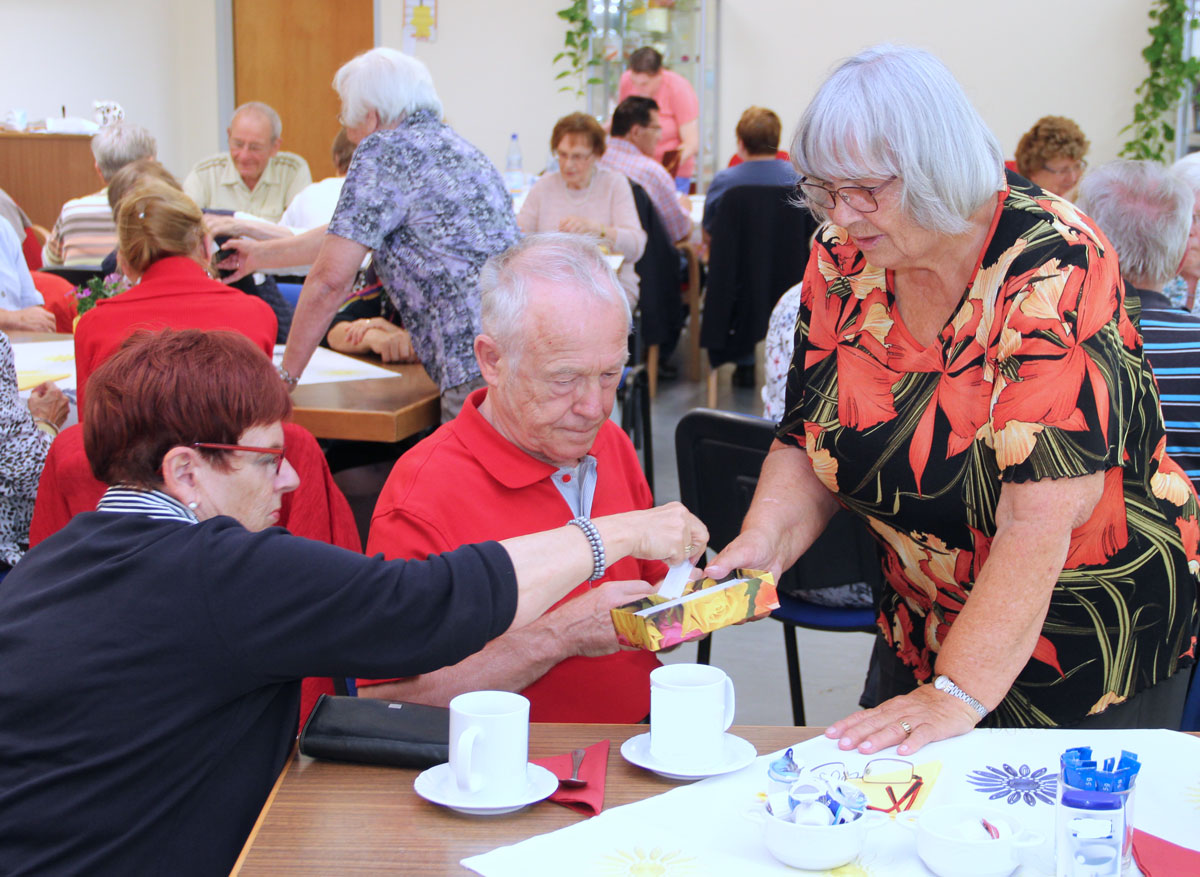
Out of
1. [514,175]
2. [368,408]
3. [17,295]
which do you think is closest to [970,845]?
A: [368,408]

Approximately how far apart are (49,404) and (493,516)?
175 cm

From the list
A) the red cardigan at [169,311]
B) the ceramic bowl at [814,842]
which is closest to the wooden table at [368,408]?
the red cardigan at [169,311]

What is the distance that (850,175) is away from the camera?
1431 mm

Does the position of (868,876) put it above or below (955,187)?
below

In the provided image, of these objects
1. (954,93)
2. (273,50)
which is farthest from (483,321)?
(273,50)

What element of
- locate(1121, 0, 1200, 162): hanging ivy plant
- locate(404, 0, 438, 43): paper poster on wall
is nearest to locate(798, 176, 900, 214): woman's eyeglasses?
locate(1121, 0, 1200, 162): hanging ivy plant

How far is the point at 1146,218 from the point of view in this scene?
2.55 m

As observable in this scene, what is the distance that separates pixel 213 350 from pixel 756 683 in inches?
95.2

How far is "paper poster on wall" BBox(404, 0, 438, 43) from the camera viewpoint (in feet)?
31.7

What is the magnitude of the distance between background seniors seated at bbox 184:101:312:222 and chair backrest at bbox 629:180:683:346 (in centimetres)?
206

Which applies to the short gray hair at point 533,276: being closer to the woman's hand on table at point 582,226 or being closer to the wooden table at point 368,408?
the wooden table at point 368,408

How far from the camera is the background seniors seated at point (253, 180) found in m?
6.64

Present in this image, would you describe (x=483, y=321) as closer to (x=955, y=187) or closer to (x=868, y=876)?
(x=955, y=187)

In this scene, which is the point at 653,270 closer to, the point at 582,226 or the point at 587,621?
the point at 582,226
